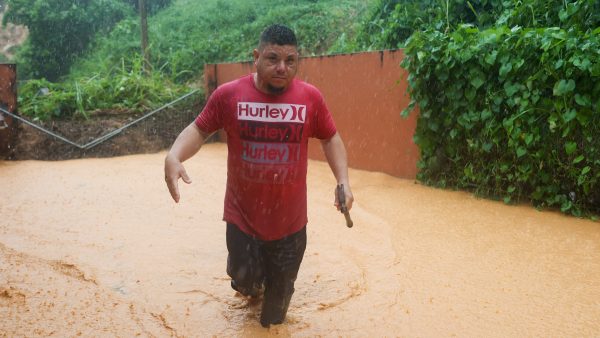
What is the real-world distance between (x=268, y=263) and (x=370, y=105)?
4962 mm

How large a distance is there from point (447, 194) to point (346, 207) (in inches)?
147

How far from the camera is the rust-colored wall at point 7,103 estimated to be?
9.35 metres

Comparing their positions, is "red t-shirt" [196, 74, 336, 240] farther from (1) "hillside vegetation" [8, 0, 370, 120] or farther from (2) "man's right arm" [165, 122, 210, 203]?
(1) "hillside vegetation" [8, 0, 370, 120]

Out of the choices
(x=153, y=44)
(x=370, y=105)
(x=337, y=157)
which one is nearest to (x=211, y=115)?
(x=337, y=157)

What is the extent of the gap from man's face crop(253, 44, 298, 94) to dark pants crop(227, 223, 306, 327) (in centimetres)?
80

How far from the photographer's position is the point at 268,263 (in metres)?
3.20

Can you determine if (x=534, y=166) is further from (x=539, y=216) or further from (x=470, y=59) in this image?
(x=470, y=59)

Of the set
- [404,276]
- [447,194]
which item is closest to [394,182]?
[447,194]

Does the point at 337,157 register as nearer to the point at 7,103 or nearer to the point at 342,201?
the point at 342,201

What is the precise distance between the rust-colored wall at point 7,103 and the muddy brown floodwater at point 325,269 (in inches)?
107

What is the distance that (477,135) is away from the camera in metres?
6.11

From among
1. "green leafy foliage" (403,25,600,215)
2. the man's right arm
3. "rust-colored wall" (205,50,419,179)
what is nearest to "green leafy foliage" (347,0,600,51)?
"green leafy foliage" (403,25,600,215)

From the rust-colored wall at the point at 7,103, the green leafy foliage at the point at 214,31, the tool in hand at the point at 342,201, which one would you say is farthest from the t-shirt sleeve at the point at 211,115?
the green leafy foliage at the point at 214,31

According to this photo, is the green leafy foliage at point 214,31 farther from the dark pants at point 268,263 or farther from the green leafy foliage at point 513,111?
the dark pants at point 268,263
